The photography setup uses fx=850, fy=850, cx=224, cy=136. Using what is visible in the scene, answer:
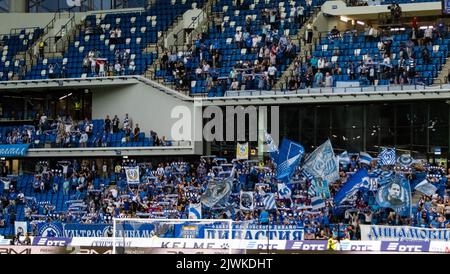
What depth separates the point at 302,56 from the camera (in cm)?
4122

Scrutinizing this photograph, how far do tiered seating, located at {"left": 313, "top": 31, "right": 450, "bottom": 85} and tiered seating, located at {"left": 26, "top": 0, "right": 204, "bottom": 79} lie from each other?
10.1 m

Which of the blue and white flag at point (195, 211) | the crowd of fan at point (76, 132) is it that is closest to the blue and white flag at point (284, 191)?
the blue and white flag at point (195, 211)

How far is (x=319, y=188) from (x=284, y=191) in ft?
5.16

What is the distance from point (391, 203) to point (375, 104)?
8.03 metres

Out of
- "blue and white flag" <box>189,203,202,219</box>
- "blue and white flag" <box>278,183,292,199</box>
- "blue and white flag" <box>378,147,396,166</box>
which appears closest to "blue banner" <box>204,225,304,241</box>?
"blue and white flag" <box>278,183,292,199</box>

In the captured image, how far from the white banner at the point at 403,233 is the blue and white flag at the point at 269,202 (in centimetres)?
615

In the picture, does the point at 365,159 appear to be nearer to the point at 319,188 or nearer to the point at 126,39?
the point at 319,188

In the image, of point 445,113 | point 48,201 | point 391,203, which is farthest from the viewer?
point 48,201

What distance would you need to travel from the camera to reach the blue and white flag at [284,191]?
34.2 meters

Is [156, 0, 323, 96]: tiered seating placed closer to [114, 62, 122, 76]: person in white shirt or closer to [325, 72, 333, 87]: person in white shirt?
[114, 62, 122, 76]: person in white shirt

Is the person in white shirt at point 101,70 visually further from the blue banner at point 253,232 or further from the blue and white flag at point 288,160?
the blue banner at point 253,232

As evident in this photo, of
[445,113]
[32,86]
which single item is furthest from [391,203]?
[32,86]

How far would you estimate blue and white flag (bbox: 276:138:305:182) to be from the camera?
34875 mm

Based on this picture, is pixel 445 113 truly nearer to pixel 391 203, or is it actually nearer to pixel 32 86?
pixel 391 203
